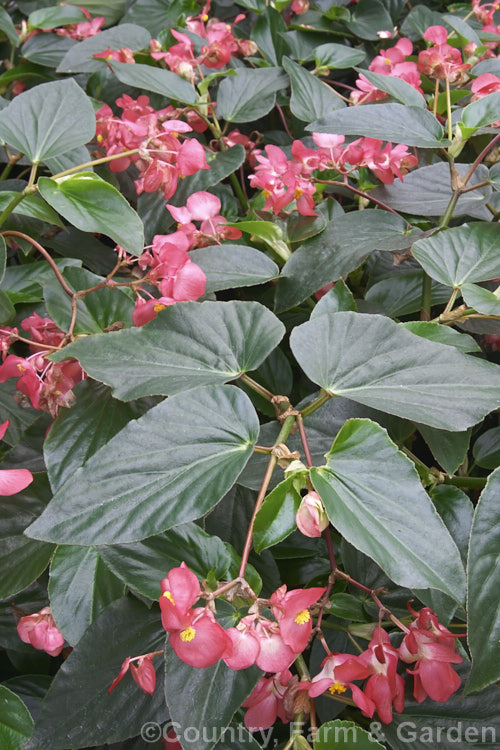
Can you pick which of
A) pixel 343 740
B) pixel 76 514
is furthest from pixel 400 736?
pixel 76 514

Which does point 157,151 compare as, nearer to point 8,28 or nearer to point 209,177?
point 209,177

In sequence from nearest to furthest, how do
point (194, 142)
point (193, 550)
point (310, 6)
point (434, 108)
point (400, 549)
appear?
point (400, 549), point (193, 550), point (194, 142), point (434, 108), point (310, 6)

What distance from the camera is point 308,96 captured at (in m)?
0.86

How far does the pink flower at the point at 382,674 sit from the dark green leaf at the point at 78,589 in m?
0.21

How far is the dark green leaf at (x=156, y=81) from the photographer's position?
0.80 meters

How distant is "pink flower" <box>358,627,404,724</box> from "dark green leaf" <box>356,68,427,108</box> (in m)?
0.56

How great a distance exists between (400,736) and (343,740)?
0.35ft

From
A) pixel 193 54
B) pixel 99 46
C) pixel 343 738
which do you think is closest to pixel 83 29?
pixel 99 46

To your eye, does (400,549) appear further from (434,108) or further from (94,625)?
(434,108)

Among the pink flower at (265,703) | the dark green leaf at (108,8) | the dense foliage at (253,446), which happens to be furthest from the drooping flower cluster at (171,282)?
the dark green leaf at (108,8)

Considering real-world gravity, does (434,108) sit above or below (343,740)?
above

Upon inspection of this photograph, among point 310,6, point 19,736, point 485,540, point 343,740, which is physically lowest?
point 19,736

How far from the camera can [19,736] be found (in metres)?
0.50

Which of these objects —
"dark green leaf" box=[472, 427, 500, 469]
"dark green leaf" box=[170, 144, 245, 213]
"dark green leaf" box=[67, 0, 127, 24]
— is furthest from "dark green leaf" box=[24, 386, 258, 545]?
"dark green leaf" box=[67, 0, 127, 24]
